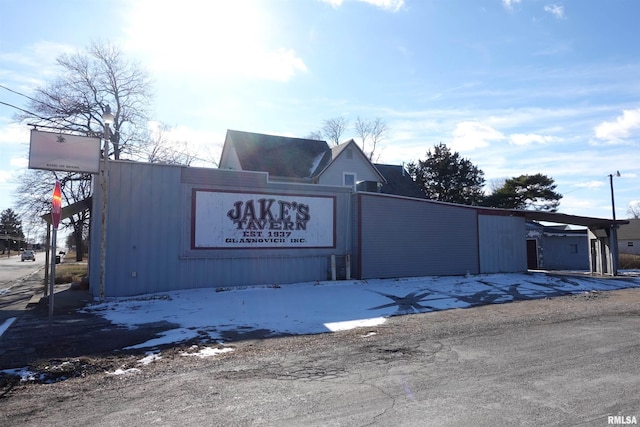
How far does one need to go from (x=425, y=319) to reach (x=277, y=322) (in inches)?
137

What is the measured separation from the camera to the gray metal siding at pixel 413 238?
18.4m

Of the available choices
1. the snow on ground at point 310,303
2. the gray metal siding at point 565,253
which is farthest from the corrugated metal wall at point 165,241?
the gray metal siding at point 565,253

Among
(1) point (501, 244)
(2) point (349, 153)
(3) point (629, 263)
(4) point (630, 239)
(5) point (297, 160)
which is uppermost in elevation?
(2) point (349, 153)

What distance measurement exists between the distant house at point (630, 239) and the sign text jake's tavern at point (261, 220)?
5201 centimetres

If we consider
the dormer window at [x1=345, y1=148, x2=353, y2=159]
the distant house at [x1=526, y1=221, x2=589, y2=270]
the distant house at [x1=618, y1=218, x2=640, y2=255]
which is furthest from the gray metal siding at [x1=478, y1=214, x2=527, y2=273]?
the distant house at [x1=618, y1=218, x2=640, y2=255]

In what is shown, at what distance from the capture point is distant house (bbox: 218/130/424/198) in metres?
30.4

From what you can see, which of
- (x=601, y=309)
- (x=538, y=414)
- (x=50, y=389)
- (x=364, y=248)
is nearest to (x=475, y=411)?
(x=538, y=414)

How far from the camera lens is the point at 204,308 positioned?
12547mm

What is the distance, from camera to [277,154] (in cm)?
3189

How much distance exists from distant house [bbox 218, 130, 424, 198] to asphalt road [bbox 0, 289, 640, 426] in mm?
21852

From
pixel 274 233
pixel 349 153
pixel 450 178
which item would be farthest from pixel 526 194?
pixel 274 233

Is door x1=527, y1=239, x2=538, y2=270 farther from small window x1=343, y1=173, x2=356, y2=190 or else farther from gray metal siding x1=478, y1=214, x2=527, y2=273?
small window x1=343, y1=173, x2=356, y2=190

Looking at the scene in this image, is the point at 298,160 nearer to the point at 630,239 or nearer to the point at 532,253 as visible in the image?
the point at 532,253

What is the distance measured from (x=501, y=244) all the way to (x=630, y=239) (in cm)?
4527
